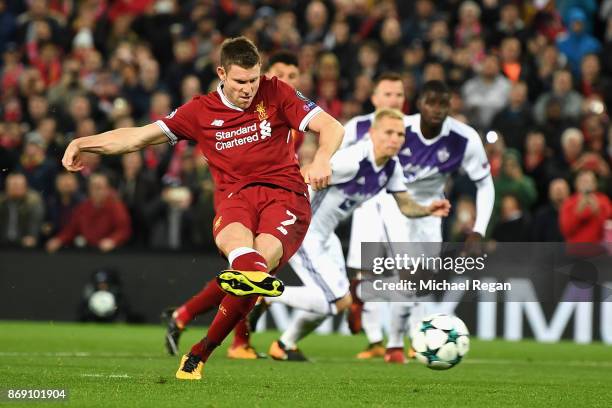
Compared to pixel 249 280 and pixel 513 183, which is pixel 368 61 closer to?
pixel 513 183

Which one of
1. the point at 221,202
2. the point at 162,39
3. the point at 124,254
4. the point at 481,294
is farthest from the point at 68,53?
the point at 221,202

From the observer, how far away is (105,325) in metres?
16.6

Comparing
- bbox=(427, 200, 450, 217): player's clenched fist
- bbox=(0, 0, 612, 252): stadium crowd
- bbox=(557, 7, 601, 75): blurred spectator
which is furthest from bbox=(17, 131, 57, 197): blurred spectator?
bbox=(427, 200, 450, 217): player's clenched fist

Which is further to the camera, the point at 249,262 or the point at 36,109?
the point at 36,109

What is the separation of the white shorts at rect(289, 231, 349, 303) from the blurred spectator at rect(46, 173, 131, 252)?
6.05 metres

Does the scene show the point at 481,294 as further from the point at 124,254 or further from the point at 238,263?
the point at 238,263

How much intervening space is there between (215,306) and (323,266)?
1234 mm

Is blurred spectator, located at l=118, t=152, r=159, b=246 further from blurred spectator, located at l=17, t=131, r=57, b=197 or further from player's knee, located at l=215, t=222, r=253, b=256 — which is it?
player's knee, located at l=215, t=222, r=253, b=256

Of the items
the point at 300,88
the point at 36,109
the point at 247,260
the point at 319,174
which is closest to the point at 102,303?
the point at 300,88

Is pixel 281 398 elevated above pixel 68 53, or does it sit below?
below

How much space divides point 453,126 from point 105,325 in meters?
6.45

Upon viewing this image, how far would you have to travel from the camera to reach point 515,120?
17.1m

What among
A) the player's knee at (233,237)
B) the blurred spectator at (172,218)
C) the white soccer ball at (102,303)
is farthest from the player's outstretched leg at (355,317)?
the blurred spectator at (172,218)

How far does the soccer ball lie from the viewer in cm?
955
